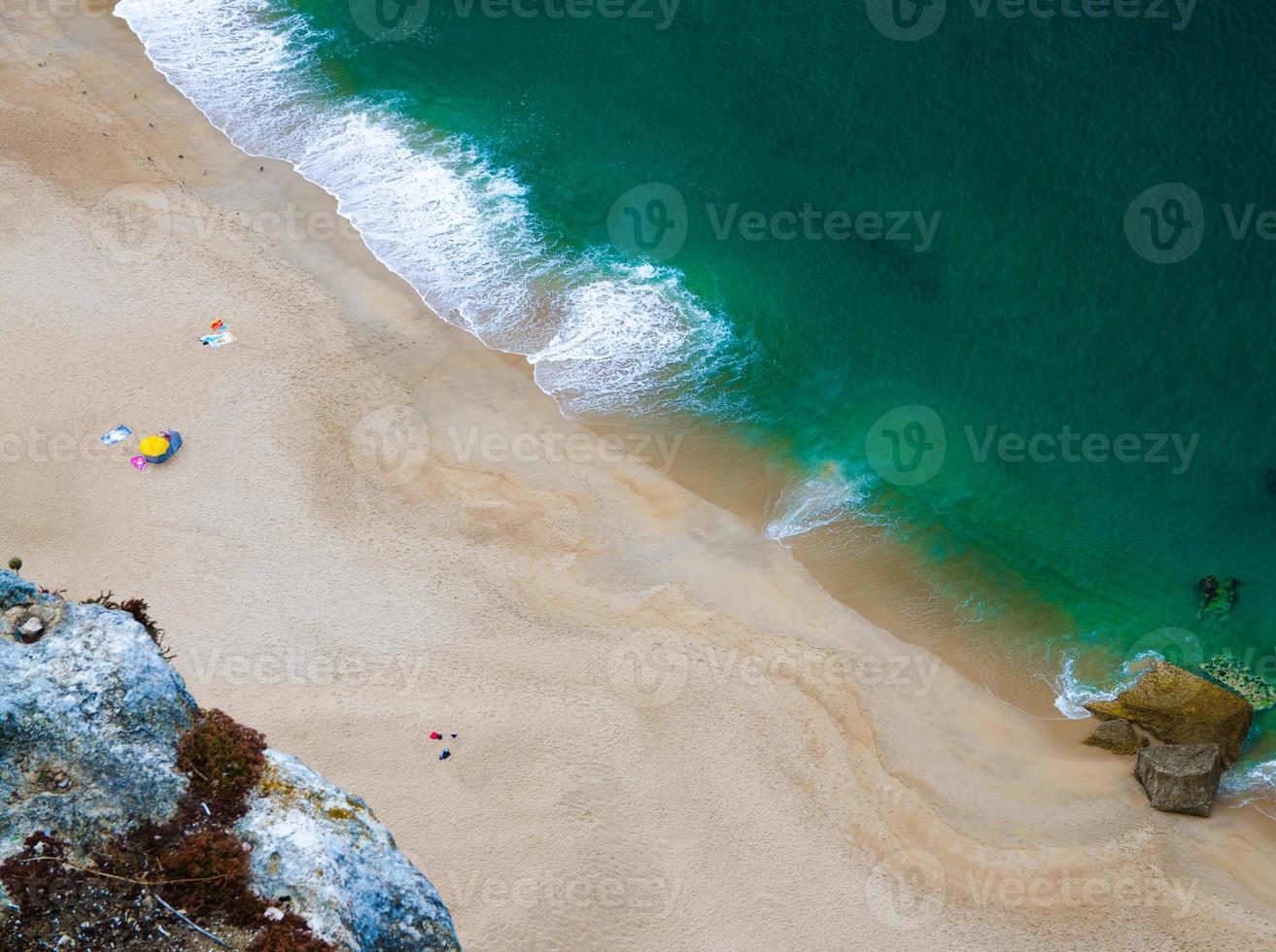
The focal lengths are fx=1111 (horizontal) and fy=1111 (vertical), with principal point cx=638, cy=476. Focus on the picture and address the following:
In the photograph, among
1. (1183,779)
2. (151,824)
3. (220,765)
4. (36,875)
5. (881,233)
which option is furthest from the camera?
(881,233)

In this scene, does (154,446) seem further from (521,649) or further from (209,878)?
(209,878)

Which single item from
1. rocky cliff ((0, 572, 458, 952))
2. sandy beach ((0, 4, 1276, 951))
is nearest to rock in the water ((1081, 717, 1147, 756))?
sandy beach ((0, 4, 1276, 951))

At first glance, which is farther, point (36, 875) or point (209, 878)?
point (209, 878)

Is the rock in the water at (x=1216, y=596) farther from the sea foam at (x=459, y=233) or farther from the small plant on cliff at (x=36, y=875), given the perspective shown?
the small plant on cliff at (x=36, y=875)

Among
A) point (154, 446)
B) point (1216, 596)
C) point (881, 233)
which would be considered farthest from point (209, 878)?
point (881, 233)

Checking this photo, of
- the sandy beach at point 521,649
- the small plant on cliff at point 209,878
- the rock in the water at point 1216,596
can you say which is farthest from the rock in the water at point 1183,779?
the small plant on cliff at point 209,878
